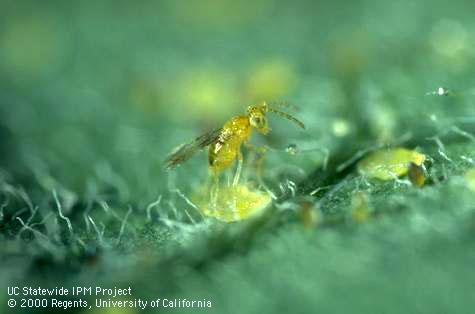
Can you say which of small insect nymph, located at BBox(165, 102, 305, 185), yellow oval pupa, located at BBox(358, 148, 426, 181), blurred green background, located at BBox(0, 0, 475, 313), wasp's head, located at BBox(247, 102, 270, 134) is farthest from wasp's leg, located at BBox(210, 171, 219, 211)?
yellow oval pupa, located at BBox(358, 148, 426, 181)

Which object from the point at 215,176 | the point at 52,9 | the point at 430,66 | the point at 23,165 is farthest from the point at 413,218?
the point at 52,9

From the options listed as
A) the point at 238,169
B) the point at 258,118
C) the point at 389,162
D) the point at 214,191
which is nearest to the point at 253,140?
the point at 258,118

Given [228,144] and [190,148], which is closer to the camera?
[228,144]

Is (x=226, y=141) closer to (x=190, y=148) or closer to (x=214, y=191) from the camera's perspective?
(x=190, y=148)

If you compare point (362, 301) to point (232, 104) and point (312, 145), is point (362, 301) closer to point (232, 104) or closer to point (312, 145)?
point (312, 145)

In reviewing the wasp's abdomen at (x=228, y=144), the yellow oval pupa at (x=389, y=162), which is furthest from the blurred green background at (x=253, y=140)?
the wasp's abdomen at (x=228, y=144)

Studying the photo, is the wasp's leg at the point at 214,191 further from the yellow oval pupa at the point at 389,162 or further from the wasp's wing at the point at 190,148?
the yellow oval pupa at the point at 389,162
